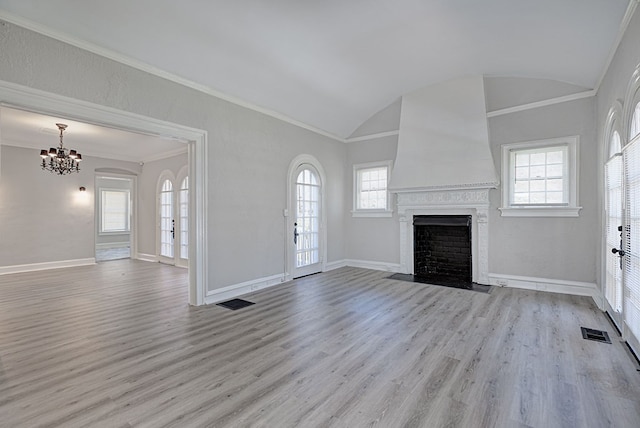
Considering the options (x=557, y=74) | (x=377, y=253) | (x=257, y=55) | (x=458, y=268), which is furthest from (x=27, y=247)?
(x=557, y=74)

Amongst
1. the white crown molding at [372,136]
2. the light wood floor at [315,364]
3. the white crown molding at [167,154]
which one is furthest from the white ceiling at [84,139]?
the white crown molding at [372,136]

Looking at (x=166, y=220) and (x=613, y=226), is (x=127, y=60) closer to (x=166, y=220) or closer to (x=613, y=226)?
(x=166, y=220)

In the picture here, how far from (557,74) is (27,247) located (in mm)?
11285

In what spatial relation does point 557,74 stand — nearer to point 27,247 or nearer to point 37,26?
point 37,26

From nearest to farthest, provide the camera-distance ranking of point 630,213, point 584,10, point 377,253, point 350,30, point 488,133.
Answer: point 630,213
point 584,10
point 350,30
point 488,133
point 377,253

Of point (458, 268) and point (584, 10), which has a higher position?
point (584, 10)

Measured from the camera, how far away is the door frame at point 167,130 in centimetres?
290

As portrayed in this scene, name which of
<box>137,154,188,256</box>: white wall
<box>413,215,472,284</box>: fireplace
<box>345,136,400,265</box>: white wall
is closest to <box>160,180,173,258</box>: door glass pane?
<box>137,154,188,256</box>: white wall

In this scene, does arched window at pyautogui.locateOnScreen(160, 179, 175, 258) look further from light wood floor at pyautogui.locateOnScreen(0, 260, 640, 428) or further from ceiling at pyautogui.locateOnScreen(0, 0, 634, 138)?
ceiling at pyautogui.locateOnScreen(0, 0, 634, 138)

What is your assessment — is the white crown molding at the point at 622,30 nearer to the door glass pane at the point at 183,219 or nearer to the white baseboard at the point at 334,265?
the white baseboard at the point at 334,265

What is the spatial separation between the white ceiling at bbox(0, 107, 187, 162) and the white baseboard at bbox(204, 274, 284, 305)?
10.4 feet

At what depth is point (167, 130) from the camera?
13.1ft

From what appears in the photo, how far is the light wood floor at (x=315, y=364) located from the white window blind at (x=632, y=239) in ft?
1.27

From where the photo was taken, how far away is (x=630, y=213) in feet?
9.37
